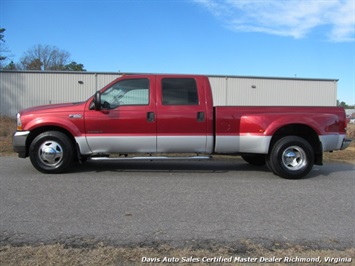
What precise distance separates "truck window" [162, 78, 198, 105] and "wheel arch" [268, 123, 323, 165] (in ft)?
6.04

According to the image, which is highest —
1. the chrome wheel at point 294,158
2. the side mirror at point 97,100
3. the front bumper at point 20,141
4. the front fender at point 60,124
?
the side mirror at point 97,100

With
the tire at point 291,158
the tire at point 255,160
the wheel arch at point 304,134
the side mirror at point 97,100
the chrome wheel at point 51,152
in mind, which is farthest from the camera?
the tire at point 255,160

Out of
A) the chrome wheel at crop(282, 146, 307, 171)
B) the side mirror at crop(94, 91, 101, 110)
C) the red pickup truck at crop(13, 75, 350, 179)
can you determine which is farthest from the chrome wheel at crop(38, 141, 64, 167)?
the chrome wheel at crop(282, 146, 307, 171)

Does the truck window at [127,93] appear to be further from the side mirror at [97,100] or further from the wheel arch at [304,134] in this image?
the wheel arch at [304,134]

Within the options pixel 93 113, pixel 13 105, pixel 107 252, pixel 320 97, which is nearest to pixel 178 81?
pixel 93 113

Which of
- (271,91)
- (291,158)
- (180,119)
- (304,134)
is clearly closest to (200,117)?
(180,119)

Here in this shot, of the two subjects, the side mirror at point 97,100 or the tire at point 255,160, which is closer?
the side mirror at point 97,100

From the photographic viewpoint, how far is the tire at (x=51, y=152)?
7367mm

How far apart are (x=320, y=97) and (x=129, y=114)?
3483 cm

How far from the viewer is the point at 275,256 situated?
3.69 meters

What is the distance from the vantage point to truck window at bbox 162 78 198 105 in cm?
757

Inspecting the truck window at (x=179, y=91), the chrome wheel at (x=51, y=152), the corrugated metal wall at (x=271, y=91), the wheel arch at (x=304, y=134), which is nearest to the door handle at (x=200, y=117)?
the truck window at (x=179, y=91)

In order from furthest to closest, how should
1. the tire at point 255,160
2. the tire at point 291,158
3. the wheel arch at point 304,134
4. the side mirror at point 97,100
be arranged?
the tire at point 255,160, the wheel arch at point 304,134, the tire at point 291,158, the side mirror at point 97,100

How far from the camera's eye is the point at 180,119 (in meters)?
7.45
